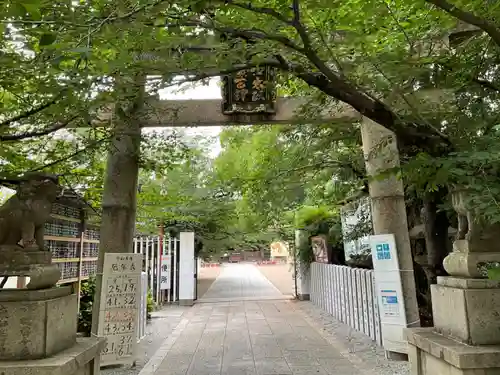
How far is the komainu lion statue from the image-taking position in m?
3.20

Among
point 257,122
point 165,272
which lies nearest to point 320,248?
point 165,272

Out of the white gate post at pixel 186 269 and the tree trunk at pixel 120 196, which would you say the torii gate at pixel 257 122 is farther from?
the white gate post at pixel 186 269

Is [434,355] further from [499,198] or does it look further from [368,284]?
[368,284]

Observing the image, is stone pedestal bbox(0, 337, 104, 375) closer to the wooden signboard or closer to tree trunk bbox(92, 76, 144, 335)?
tree trunk bbox(92, 76, 144, 335)

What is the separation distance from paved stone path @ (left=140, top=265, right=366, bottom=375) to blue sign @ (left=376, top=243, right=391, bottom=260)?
1697 millimetres

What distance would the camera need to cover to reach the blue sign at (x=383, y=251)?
594 centimetres

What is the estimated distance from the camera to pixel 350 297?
8.20 m

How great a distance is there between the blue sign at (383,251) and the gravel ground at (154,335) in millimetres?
4100

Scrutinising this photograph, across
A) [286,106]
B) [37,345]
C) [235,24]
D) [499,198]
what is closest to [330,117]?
[286,106]

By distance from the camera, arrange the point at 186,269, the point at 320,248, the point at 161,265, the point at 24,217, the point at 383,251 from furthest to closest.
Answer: the point at 186,269, the point at 161,265, the point at 320,248, the point at 383,251, the point at 24,217

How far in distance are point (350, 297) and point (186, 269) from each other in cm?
646

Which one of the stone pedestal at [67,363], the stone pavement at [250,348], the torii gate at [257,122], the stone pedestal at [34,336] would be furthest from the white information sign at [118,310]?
the stone pedestal at [34,336]

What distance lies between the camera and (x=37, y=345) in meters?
2.75

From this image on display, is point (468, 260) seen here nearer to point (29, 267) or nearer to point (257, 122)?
point (29, 267)
